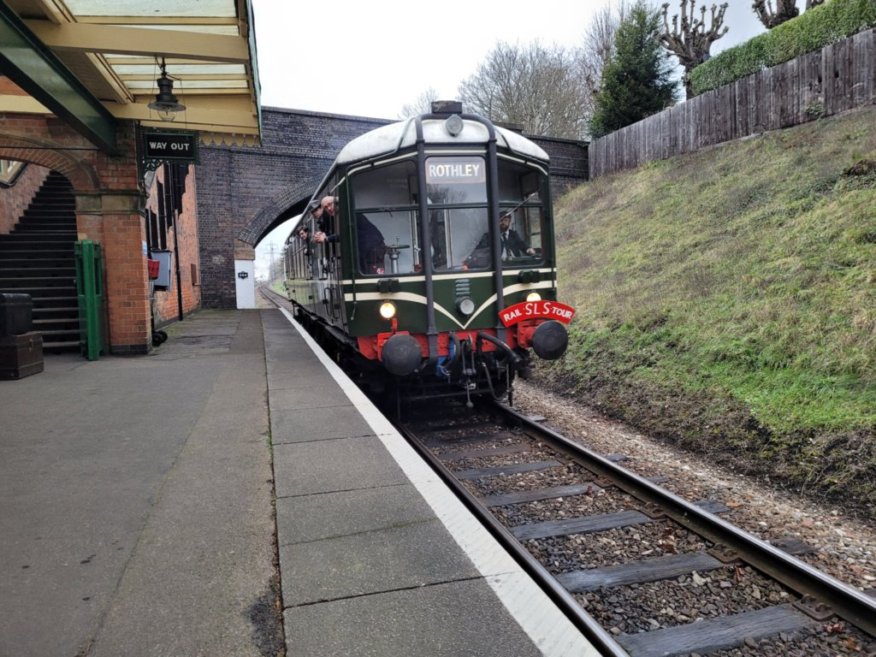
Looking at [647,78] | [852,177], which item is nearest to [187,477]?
[852,177]

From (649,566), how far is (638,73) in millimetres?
24746

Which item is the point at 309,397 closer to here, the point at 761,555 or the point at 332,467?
the point at 332,467

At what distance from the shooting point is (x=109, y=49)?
21.6 feet

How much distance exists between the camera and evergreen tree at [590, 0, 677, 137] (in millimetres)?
24312

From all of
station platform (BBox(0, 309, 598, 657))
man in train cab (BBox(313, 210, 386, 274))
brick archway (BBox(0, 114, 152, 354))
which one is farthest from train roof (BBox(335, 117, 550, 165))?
brick archway (BBox(0, 114, 152, 354))

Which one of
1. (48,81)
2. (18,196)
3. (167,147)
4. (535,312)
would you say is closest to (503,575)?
(535,312)

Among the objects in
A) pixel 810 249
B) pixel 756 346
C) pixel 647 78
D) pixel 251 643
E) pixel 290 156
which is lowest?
pixel 251 643

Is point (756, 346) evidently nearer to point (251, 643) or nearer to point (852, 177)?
point (852, 177)

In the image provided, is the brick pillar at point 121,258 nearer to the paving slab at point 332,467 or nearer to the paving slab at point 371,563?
the paving slab at point 332,467

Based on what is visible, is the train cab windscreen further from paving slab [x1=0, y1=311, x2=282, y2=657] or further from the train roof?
paving slab [x1=0, y1=311, x2=282, y2=657]

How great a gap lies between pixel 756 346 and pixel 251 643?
688 cm

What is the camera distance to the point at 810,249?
895 centimetres

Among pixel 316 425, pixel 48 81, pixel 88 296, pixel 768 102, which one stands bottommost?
pixel 316 425

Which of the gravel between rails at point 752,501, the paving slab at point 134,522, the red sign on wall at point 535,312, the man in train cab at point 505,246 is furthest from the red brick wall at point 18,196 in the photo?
the gravel between rails at point 752,501
